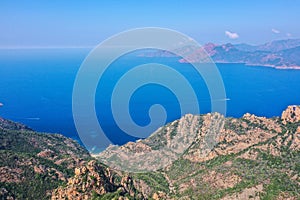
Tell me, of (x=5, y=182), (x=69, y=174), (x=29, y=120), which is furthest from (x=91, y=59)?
(x=29, y=120)

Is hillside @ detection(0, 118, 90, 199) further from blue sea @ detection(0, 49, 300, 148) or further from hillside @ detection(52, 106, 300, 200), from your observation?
blue sea @ detection(0, 49, 300, 148)

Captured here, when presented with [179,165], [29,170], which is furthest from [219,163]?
[29,170]

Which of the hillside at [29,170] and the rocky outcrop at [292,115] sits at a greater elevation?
the hillside at [29,170]

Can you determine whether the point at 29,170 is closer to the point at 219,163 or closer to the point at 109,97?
the point at 219,163

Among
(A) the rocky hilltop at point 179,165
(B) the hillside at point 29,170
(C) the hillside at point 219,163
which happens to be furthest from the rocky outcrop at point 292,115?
(B) the hillside at point 29,170

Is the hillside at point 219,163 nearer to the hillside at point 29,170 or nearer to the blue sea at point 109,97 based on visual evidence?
the hillside at point 29,170

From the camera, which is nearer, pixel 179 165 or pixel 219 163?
pixel 219 163

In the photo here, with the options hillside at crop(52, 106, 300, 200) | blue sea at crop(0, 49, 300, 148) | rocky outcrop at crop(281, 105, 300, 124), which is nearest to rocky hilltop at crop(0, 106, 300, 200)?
hillside at crop(52, 106, 300, 200)

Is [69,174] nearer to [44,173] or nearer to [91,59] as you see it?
[44,173]
